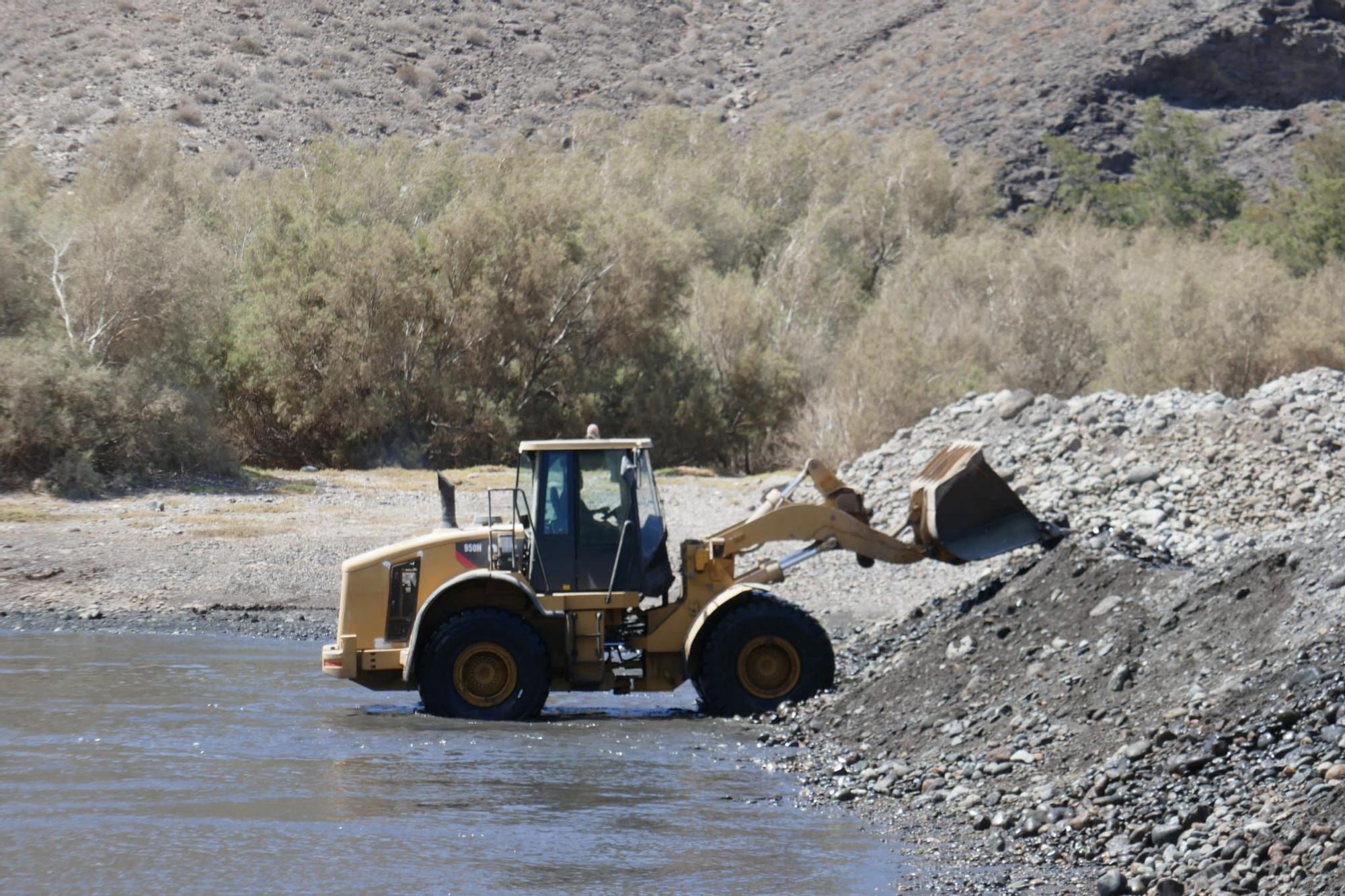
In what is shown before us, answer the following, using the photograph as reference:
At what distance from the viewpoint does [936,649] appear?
13.2m

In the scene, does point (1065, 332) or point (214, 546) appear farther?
point (1065, 332)

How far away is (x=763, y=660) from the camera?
43.0 ft

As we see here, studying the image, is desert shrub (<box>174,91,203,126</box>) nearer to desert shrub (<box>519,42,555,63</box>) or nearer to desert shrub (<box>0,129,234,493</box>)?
desert shrub (<box>519,42,555,63</box>)

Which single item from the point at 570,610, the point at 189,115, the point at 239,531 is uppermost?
the point at 189,115

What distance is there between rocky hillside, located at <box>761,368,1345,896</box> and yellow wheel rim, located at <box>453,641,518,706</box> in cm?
212

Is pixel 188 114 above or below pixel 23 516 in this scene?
above

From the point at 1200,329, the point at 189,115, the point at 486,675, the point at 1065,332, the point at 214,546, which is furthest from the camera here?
the point at 189,115

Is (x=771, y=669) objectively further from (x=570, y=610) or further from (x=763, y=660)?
(x=570, y=610)

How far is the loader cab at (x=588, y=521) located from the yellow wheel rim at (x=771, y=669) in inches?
41.2

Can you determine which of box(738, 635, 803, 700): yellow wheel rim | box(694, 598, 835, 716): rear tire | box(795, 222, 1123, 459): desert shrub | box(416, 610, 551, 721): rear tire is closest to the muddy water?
box(416, 610, 551, 721): rear tire

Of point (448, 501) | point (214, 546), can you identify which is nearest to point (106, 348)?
point (214, 546)

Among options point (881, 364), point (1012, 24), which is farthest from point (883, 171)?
point (1012, 24)

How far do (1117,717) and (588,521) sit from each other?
459 cm

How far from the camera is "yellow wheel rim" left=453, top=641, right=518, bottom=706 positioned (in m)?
12.9
